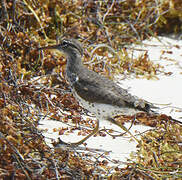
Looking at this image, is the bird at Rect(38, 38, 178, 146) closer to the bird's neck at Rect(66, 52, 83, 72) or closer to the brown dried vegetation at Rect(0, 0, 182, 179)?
the bird's neck at Rect(66, 52, 83, 72)

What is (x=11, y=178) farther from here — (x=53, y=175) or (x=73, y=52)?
(x=73, y=52)

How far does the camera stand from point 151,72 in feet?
18.8

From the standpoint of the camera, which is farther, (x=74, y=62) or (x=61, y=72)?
(x=61, y=72)

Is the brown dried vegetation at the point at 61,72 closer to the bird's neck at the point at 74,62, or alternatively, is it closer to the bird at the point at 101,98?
the bird at the point at 101,98

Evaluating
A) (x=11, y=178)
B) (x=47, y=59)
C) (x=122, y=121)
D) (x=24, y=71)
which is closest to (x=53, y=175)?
(x=11, y=178)

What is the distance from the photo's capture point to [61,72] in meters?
5.00

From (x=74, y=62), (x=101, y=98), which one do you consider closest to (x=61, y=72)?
(x=74, y=62)

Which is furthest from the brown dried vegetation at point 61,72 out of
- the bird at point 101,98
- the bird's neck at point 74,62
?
the bird's neck at point 74,62

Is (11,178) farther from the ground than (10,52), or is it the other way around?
(10,52)

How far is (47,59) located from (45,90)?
688 mm

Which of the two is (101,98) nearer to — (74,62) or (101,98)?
(101,98)

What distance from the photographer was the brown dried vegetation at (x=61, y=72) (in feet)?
10.5

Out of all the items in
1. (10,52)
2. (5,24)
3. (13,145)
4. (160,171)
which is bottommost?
(160,171)

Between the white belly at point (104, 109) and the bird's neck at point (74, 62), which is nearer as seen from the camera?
the white belly at point (104, 109)
